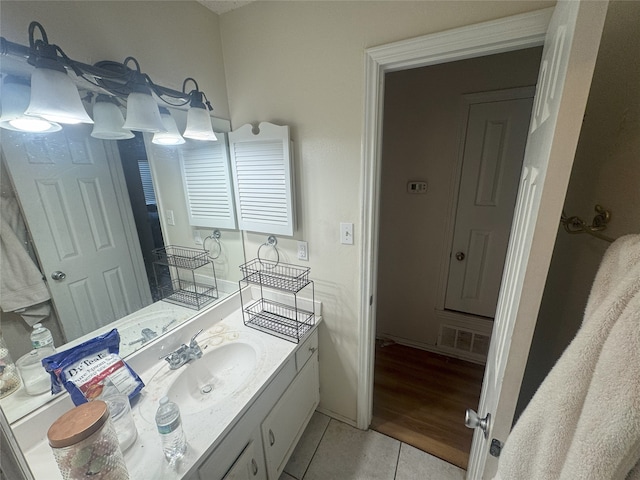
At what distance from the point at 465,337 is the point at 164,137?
8.10 feet

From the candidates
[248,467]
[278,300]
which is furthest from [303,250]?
[248,467]

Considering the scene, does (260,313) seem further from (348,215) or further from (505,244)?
(505,244)

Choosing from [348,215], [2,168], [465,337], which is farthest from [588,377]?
[465,337]

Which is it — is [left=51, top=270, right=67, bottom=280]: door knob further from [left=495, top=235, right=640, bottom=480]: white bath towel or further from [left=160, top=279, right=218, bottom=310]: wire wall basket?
[left=495, top=235, right=640, bottom=480]: white bath towel

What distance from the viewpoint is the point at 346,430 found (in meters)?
1.59

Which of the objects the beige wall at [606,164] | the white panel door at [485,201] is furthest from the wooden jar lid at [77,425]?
the white panel door at [485,201]

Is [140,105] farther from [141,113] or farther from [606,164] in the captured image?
[606,164]

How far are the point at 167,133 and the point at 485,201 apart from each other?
2.00 metres

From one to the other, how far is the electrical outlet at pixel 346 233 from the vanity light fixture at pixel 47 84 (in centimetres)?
106

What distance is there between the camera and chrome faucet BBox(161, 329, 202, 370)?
109cm

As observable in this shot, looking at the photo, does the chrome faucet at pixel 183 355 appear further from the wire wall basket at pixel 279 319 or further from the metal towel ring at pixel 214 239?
the metal towel ring at pixel 214 239

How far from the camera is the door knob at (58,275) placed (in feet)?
2.85

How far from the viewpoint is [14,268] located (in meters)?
0.77

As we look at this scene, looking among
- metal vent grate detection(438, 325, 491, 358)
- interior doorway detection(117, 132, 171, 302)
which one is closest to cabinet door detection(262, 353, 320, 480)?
interior doorway detection(117, 132, 171, 302)
